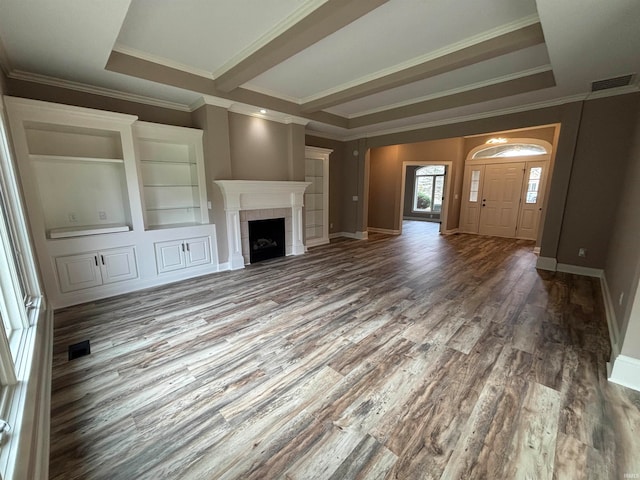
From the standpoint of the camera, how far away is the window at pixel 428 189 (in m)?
11.3

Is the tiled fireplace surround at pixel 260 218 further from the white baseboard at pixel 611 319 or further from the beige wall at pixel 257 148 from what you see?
the white baseboard at pixel 611 319

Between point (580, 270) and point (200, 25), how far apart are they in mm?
6051

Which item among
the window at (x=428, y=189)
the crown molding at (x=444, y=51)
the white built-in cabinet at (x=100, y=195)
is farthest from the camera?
the window at (x=428, y=189)

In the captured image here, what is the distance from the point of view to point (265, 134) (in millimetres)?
4840

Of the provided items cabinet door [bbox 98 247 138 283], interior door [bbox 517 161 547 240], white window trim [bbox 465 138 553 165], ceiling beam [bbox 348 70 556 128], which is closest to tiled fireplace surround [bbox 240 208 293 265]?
cabinet door [bbox 98 247 138 283]

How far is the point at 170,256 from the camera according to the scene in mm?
3893

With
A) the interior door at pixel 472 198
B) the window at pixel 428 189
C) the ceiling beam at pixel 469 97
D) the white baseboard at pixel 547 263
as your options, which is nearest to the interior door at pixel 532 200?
the interior door at pixel 472 198

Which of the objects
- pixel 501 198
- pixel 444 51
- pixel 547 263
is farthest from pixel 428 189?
pixel 444 51

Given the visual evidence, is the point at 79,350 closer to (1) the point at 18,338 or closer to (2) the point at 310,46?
(1) the point at 18,338

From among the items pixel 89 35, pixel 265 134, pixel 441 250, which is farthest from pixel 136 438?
pixel 441 250

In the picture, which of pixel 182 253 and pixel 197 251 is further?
pixel 197 251

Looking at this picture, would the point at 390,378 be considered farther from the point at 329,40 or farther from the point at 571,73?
the point at 571,73

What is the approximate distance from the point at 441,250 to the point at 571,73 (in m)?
3.52

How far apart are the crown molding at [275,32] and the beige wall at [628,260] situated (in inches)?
126
